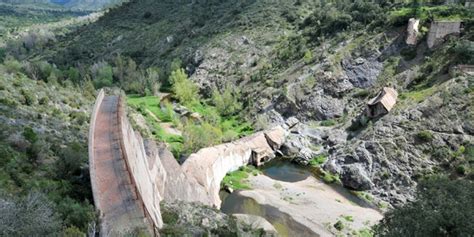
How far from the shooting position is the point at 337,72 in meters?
66.1

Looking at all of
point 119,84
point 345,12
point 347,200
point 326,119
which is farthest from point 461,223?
point 119,84

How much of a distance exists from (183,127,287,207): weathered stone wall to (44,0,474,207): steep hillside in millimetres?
3140

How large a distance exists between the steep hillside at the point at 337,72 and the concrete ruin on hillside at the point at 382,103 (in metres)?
1.25

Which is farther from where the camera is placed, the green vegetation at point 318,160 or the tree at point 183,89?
the tree at point 183,89

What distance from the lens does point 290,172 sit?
54.6 meters

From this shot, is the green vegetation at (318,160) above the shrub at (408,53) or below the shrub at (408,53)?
below

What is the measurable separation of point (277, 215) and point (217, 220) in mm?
13386

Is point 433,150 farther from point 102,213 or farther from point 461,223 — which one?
point 102,213

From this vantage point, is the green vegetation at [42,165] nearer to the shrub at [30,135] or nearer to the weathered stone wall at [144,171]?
the shrub at [30,135]

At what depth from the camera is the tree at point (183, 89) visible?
76438 mm

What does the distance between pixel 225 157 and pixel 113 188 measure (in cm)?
2849

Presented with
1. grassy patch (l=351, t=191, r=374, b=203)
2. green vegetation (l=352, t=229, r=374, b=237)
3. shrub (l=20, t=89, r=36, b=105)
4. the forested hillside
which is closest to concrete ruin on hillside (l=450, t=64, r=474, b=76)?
the forested hillside

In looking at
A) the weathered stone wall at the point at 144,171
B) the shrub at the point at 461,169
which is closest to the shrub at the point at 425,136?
the shrub at the point at 461,169

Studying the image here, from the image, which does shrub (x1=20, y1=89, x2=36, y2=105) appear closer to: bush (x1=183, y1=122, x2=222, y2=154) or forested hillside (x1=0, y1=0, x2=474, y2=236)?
forested hillside (x1=0, y1=0, x2=474, y2=236)
